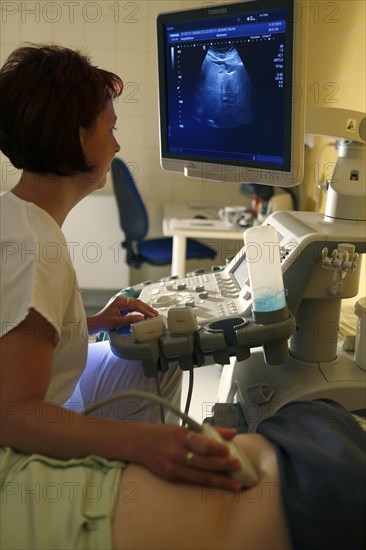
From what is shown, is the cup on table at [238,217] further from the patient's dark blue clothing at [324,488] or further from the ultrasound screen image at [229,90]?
the patient's dark blue clothing at [324,488]

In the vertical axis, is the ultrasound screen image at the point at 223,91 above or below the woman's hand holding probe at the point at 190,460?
above

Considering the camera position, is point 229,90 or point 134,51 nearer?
point 229,90

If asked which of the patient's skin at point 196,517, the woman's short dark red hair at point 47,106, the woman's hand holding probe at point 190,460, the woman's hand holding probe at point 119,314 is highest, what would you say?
the woman's short dark red hair at point 47,106

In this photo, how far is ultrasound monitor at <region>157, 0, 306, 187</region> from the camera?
1.24 m

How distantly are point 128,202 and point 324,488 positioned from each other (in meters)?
2.54

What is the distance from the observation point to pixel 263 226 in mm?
1378

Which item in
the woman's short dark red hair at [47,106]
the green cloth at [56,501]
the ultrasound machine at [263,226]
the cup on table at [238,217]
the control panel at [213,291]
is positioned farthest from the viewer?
the cup on table at [238,217]

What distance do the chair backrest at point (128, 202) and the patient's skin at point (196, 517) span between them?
243cm

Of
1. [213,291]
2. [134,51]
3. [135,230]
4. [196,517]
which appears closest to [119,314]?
[213,291]

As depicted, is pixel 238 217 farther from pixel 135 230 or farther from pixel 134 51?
pixel 134 51

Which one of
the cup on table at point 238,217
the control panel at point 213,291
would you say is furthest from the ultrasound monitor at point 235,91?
the cup on table at point 238,217

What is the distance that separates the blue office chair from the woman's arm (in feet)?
7.68

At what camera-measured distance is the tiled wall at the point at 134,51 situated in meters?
3.56

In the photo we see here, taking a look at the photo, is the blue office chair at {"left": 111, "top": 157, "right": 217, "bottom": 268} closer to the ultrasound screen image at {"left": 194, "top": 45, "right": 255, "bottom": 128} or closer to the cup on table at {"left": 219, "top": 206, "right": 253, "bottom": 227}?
the cup on table at {"left": 219, "top": 206, "right": 253, "bottom": 227}
